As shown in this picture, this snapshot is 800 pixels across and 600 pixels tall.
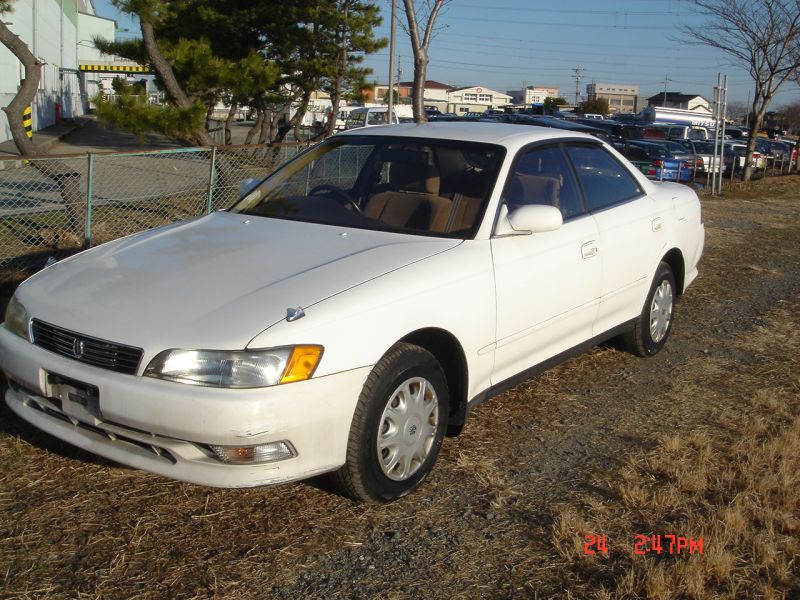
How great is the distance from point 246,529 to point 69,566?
659mm

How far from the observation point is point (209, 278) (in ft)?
11.8

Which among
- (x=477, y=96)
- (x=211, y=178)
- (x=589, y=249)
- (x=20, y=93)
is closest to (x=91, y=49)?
(x=20, y=93)

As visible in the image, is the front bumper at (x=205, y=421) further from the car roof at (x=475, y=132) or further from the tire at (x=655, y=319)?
the tire at (x=655, y=319)

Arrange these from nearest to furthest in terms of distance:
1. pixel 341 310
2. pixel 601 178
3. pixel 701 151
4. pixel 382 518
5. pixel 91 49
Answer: pixel 341 310, pixel 382 518, pixel 601 178, pixel 701 151, pixel 91 49

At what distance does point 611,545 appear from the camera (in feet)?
10.8

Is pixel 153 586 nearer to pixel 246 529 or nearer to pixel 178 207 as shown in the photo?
pixel 246 529

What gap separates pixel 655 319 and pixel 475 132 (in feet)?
6.43

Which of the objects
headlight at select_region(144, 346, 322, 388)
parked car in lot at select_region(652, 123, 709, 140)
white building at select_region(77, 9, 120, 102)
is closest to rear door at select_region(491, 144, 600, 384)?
headlight at select_region(144, 346, 322, 388)

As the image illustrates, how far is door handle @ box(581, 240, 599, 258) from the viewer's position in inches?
185

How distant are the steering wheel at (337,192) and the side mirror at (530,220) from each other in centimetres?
80

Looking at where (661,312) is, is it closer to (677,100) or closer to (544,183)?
(544,183)

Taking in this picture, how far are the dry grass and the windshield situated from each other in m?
1.41

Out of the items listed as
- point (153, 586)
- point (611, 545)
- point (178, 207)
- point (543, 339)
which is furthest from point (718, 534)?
point (178, 207)
